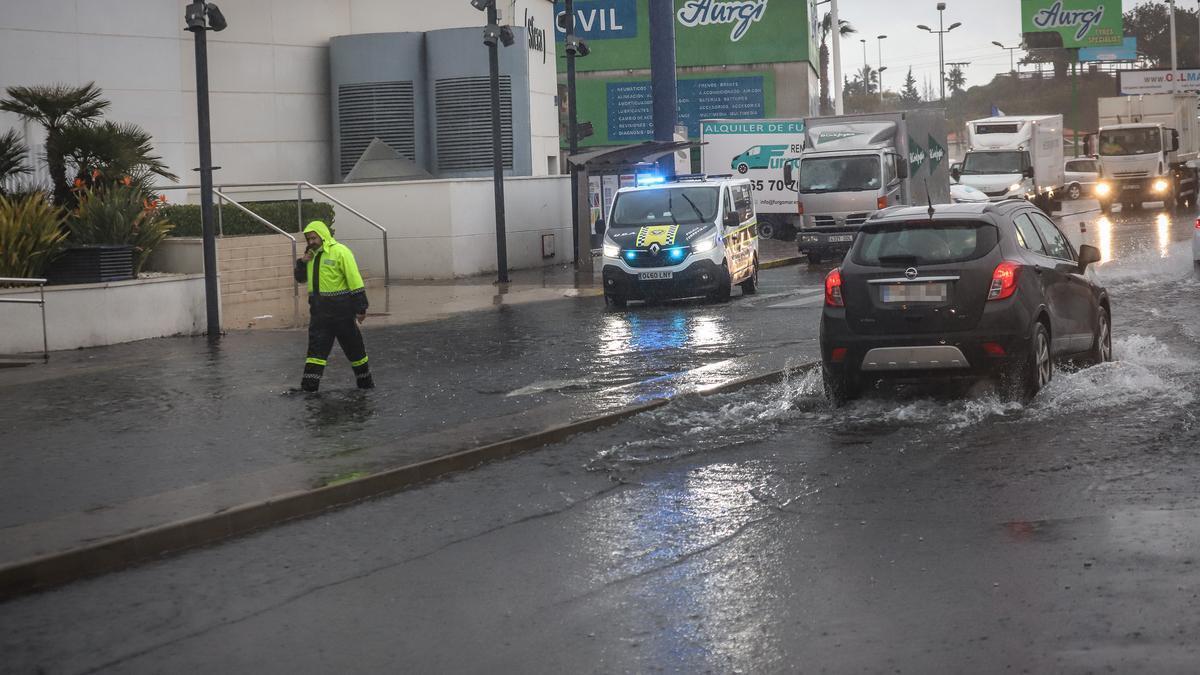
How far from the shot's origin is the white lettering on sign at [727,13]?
67.9 meters

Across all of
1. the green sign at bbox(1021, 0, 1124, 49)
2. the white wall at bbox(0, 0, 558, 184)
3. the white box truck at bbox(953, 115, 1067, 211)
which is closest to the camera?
the white wall at bbox(0, 0, 558, 184)

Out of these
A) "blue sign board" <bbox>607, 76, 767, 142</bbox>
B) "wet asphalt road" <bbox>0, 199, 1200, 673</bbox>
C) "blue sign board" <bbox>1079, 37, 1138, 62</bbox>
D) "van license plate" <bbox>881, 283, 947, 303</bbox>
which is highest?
"blue sign board" <bbox>1079, 37, 1138, 62</bbox>

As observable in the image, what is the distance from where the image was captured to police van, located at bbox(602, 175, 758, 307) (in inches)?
885

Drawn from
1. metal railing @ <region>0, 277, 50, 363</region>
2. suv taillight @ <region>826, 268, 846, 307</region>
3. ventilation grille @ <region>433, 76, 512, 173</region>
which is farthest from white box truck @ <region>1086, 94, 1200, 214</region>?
suv taillight @ <region>826, 268, 846, 307</region>

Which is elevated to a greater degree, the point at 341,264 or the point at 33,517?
the point at 341,264

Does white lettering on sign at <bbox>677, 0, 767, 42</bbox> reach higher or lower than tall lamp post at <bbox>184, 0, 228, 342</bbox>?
higher

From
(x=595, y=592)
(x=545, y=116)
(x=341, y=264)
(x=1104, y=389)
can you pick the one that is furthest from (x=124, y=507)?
(x=545, y=116)

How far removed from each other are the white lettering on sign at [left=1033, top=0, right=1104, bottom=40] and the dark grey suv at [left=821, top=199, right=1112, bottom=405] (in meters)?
75.3

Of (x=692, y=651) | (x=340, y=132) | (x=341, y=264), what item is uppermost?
(x=340, y=132)

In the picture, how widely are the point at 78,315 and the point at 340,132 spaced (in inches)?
685

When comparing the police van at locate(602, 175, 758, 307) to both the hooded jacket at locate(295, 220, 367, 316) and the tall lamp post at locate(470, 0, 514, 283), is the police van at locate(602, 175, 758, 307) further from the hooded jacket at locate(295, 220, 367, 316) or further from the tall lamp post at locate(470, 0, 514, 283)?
the hooded jacket at locate(295, 220, 367, 316)

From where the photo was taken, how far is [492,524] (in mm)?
8312

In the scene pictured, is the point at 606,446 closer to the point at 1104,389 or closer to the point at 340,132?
the point at 1104,389

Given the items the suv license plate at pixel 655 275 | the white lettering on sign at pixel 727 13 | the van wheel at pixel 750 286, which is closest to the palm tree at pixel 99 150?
the suv license plate at pixel 655 275
